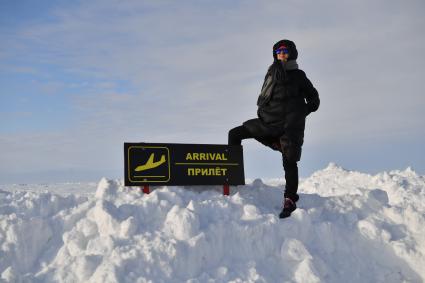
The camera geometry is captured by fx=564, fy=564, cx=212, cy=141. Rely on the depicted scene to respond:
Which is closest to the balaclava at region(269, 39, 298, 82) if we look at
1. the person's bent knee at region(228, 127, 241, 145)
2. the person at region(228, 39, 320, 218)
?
the person at region(228, 39, 320, 218)

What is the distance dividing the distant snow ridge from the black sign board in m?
0.21

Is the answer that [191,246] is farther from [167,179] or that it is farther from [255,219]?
[167,179]

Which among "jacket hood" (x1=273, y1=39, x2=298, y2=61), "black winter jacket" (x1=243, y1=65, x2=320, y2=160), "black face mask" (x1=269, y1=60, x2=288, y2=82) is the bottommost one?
"black winter jacket" (x1=243, y1=65, x2=320, y2=160)

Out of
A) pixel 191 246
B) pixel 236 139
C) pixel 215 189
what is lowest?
pixel 191 246

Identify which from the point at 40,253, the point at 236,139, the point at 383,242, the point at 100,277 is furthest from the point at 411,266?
the point at 40,253

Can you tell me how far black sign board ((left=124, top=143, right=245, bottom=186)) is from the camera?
8336mm

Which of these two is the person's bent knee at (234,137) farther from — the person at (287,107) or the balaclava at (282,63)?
the balaclava at (282,63)

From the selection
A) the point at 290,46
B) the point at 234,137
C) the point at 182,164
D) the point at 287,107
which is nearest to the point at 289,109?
the point at 287,107

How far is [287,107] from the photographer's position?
27.3 ft

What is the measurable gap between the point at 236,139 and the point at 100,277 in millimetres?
3416

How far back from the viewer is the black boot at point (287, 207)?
8055 millimetres

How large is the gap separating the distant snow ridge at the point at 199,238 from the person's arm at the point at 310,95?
4.93ft

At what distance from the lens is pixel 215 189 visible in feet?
28.5

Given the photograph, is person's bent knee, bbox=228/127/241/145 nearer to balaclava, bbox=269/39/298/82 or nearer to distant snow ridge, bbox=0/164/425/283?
distant snow ridge, bbox=0/164/425/283
